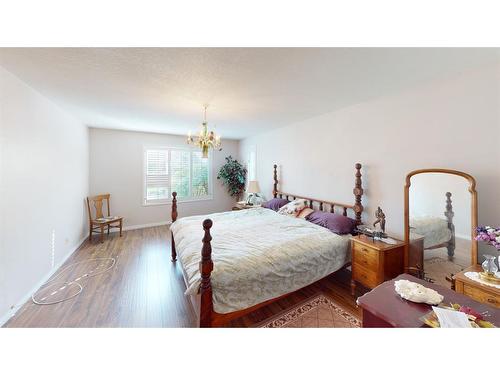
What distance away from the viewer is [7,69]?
170cm

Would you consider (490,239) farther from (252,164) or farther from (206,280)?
(252,164)

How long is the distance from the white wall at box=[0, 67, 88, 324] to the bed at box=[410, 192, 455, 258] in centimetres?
398

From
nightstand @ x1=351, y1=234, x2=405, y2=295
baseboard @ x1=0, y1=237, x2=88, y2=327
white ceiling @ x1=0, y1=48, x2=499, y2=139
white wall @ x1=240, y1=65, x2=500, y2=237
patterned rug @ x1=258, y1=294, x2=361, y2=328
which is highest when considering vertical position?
white ceiling @ x1=0, y1=48, x2=499, y2=139

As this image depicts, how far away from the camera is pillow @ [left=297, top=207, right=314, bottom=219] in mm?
3032

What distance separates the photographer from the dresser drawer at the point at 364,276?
1.87 metres

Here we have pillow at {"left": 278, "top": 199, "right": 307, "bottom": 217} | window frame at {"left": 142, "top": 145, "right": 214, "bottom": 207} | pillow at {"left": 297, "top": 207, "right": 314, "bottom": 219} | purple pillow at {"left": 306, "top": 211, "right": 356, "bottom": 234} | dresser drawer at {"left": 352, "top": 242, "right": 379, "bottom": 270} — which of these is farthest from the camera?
window frame at {"left": 142, "top": 145, "right": 214, "bottom": 207}

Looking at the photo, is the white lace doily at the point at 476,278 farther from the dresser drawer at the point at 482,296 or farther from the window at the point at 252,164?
the window at the point at 252,164

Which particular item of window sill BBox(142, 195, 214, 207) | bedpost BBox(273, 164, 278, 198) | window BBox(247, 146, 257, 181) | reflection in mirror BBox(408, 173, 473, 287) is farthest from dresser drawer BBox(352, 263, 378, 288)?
window sill BBox(142, 195, 214, 207)

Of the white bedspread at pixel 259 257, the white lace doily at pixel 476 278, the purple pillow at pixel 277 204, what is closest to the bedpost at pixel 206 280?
the white bedspread at pixel 259 257

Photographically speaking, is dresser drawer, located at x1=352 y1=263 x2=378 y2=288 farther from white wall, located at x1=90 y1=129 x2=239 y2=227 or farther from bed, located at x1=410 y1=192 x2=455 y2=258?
white wall, located at x1=90 y1=129 x2=239 y2=227
